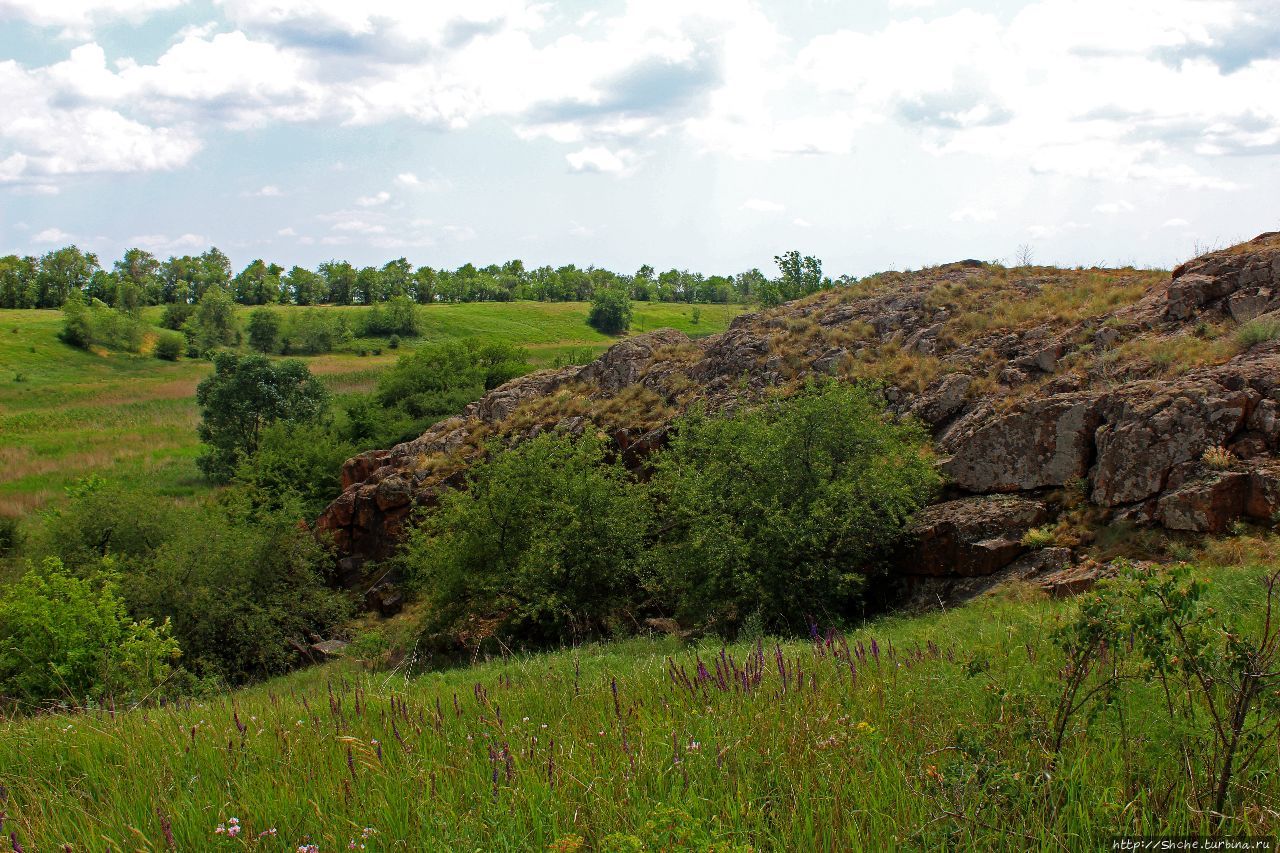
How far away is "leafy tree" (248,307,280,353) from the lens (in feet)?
328

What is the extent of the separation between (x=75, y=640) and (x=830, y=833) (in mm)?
17425

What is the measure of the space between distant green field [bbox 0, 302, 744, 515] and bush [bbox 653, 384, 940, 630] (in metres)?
29.4

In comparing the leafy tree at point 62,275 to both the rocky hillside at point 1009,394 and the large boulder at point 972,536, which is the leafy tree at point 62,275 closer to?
the rocky hillside at point 1009,394

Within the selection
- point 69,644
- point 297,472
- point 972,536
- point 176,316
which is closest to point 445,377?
point 297,472

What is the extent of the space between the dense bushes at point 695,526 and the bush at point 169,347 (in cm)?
8856

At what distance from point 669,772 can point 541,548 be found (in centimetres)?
1549

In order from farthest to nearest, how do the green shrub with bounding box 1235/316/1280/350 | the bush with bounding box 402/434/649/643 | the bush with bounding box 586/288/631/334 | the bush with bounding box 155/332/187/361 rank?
the bush with bounding box 586/288/631/334, the bush with bounding box 155/332/187/361, the bush with bounding box 402/434/649/643, the green shrub with bounding box 1235/316/1280/350

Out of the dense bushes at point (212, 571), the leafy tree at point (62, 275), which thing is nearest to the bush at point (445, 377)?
the dense bushes at point (212, 571)

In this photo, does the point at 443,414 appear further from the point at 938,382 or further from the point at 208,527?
the point at 938,382

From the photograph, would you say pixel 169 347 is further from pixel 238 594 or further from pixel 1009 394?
pixel 1009 394

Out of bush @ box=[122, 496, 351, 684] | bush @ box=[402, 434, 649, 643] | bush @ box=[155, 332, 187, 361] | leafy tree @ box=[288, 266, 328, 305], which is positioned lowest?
bush @ box=[122, 496, 351, 684]

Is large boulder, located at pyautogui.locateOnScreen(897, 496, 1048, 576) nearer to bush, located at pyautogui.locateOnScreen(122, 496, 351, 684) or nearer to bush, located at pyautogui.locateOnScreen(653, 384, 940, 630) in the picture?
bush, located at pyautogui.locateOnScreen(653, 384, 940, 630)

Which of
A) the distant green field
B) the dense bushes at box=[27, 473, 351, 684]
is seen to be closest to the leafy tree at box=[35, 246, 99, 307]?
the distant green field

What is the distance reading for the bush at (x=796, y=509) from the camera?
49.2 ft
